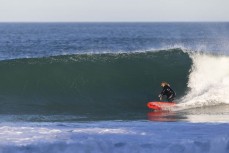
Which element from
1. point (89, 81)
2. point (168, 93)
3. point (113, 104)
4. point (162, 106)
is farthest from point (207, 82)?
point (162, 106)

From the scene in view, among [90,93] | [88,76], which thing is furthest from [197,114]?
[88,76]

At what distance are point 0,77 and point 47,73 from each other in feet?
6.45

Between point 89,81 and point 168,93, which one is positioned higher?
point 89,81

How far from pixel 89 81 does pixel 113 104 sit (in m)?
2.68

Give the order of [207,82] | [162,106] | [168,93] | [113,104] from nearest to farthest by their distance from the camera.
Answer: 1. [162,106]
2. [168,93]
3. [113,104]
4. [207,82]

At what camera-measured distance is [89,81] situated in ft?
71.5

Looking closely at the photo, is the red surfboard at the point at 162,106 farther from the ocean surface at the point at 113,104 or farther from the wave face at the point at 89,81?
the wave face at the point at 89,81

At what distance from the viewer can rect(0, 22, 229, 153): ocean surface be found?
7.51 metres

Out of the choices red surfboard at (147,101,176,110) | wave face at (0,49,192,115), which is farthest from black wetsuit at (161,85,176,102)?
wave face at (0,49,192,115)

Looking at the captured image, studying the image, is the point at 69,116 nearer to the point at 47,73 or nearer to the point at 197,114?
the point at 197,114

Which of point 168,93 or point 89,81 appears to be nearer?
point 168,93

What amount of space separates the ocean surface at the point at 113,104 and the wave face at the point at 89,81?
4cm

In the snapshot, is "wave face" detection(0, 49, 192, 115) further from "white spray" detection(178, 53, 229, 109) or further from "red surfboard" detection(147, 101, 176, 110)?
"red surfboard" detection(147, 101, 176, 110)

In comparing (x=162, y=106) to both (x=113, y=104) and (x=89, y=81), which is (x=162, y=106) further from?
(x=89, y=81)
